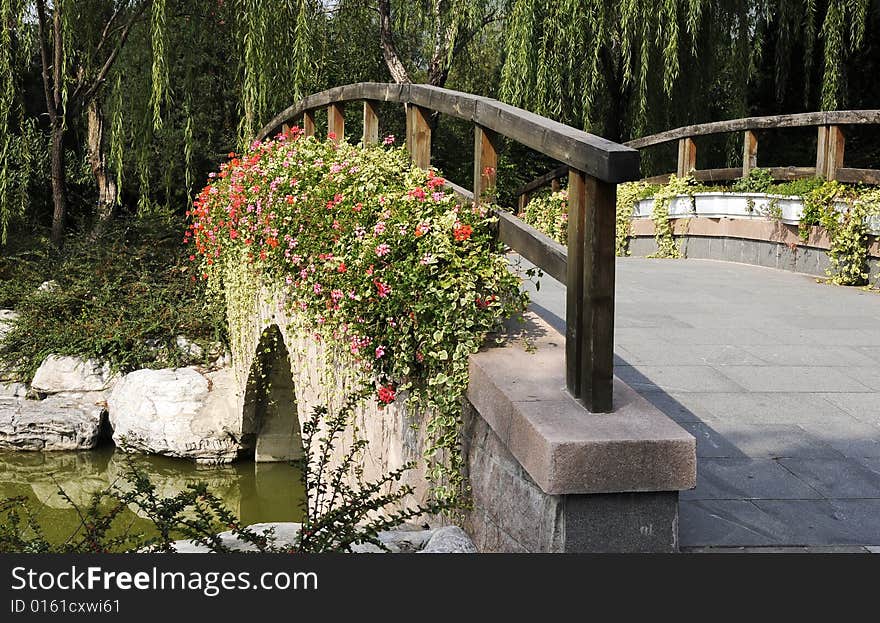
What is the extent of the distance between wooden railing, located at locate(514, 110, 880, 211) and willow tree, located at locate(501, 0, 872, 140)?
0.66m

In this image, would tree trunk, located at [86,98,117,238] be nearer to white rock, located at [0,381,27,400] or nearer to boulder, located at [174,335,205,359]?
A: white rock, located at [0,381,27,400]

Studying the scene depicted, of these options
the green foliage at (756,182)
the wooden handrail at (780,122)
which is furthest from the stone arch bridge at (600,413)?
the green foliage at (756,182)

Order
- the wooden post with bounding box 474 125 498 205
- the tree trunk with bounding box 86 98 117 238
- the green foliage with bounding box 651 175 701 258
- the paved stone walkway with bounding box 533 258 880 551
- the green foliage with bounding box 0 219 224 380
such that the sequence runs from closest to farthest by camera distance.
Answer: the paved stone walkway with bounding box 533 258 880 551 < the wooden post with bounding box 474 125 498 205 < the green foliage with bounding box 0 219 224 380 < the green foliage with bounding box 651 175 701 258 < the tree trunk with bounding box 86 98 117 238

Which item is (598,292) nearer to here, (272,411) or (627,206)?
(272,411)

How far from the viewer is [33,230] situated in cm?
1329

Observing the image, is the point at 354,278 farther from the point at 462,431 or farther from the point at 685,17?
the point at 685,17

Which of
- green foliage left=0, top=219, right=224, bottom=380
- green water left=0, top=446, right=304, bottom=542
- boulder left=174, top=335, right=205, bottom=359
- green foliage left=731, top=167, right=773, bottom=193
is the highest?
green foliage left=731, top=167, right=773, bottom=193

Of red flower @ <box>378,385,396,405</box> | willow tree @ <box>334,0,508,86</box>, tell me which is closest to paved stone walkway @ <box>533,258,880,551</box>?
red flower @ <box>378,385,396,405</box>

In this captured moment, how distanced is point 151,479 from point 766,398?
5.95 meters

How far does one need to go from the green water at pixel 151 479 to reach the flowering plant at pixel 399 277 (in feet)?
11.6

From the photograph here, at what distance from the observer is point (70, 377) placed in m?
9.89

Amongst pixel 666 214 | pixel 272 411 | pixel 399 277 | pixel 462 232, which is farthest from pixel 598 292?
pixel 666 214

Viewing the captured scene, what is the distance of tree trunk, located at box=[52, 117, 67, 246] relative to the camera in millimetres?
10898

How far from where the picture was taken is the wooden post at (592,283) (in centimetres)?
308
